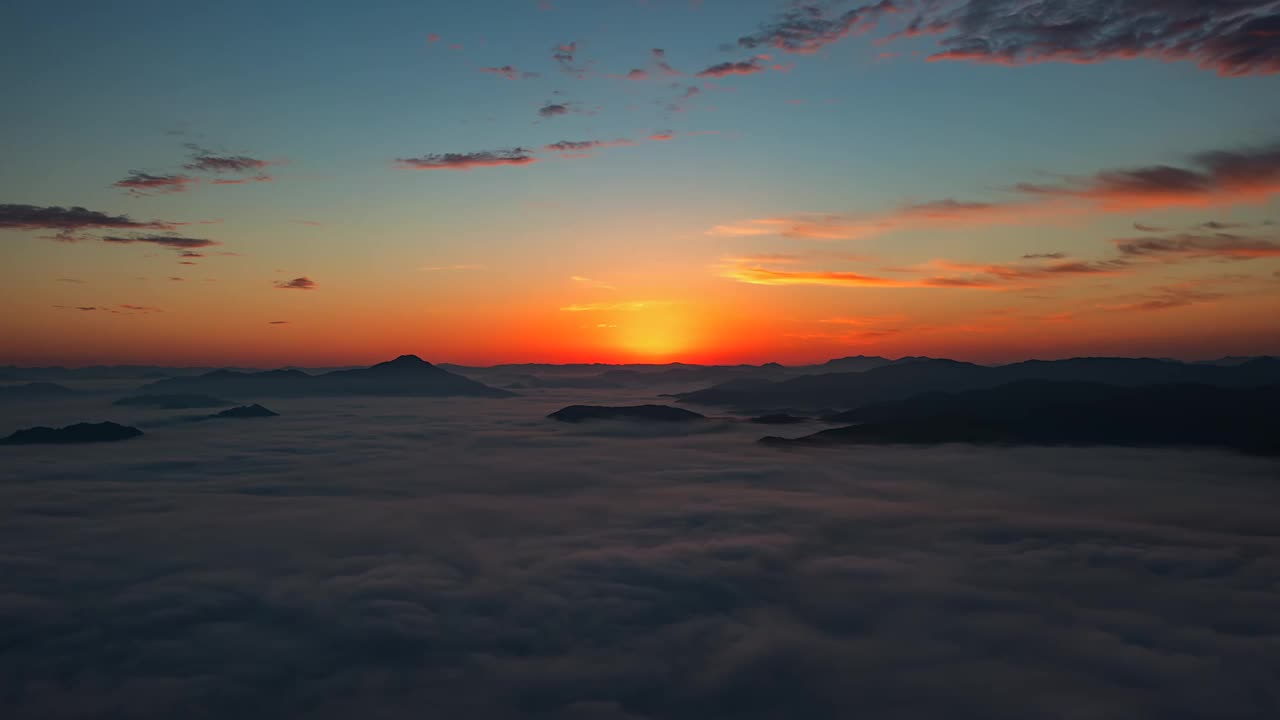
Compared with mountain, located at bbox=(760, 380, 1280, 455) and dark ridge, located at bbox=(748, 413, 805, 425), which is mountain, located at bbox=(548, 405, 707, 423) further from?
mountain, located at bbox=(760, 380, 1280, 455)

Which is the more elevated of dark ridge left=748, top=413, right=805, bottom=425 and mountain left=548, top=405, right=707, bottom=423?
mountain left=548, top=405, right=707, bottom=423

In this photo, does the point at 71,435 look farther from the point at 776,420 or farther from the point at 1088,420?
the point at 1088,420

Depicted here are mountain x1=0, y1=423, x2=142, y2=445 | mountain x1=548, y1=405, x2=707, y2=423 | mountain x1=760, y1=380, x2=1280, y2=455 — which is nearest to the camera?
mountain x1=0, y1=423, x2=142, y2=445

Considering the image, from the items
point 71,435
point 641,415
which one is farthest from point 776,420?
point 71,435

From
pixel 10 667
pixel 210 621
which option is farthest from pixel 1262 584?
pixel 10 667

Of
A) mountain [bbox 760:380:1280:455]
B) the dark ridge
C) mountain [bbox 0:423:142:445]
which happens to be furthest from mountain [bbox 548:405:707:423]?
mountain [bbox 0:423:142:445]

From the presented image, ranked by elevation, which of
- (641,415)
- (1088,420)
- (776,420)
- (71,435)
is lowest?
(71,435)

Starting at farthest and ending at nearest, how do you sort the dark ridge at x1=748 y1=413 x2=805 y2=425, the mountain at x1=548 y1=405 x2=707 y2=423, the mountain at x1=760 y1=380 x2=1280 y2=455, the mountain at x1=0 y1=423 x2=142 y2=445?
the mountain at x1=548 y1=405 x2=707 y2=423 < the dark ridge at x1=748 y1=413 x2=805 y2=425 < the mountain at x1=760 y1=380 x2=1280 y2=455 < the mountain at x1=0 y1=423 x2=142 y2=445
